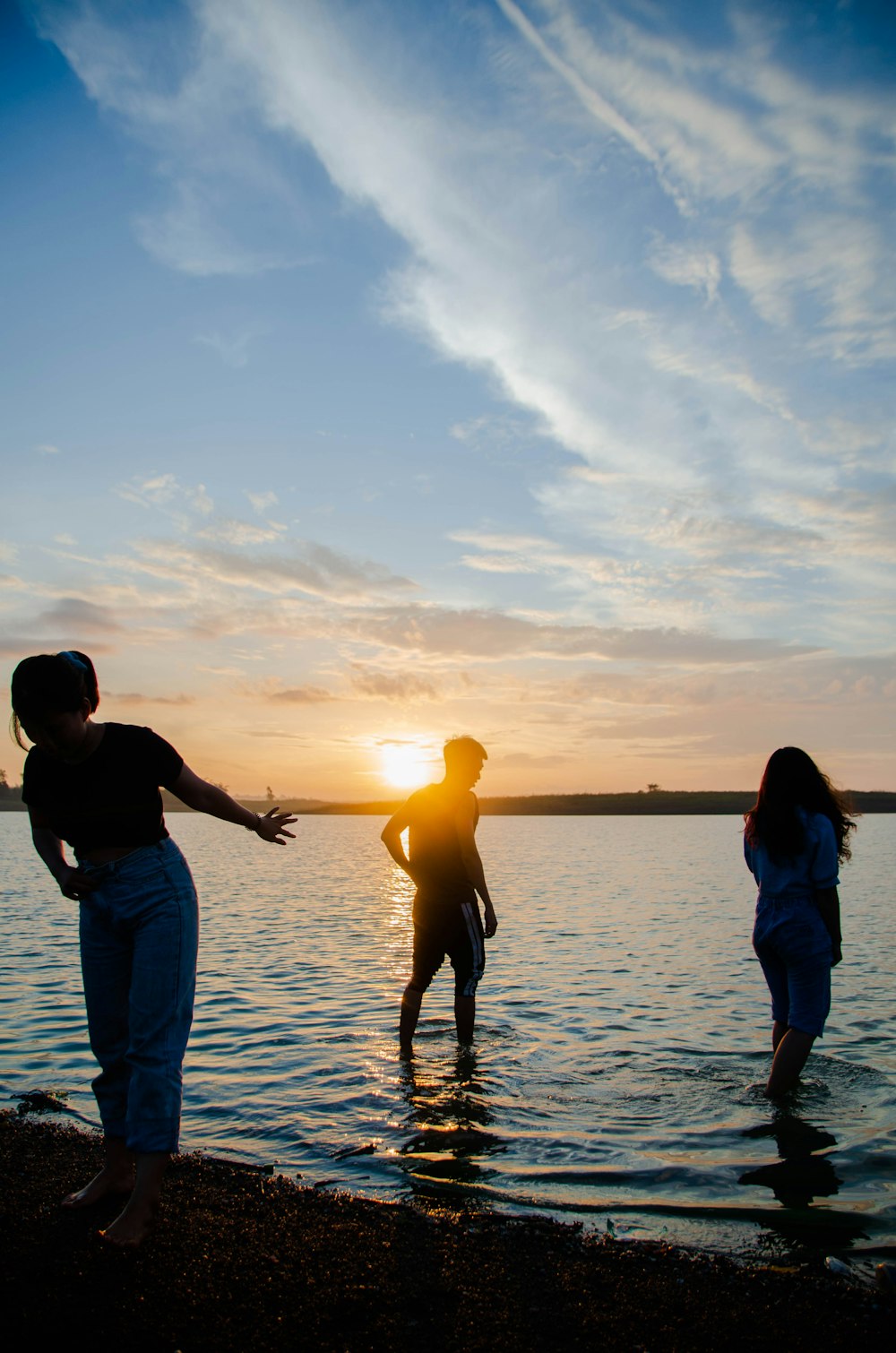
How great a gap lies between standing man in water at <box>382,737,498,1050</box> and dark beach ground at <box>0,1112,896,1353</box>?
3032 mm

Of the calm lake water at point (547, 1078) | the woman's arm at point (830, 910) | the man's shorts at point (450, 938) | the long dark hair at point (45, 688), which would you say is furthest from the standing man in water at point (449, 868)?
the long dark hair at point (45, 688)

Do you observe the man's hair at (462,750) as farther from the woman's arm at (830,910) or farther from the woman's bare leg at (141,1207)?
the woman's bare leg at (141,1207)

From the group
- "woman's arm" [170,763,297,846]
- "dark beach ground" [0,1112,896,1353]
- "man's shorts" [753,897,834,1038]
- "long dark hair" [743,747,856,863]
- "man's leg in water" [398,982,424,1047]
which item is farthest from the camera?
"man's leg in water" [398,982,424,1047]

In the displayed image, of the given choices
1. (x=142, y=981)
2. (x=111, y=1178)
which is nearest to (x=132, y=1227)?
(x=111, y=1178)

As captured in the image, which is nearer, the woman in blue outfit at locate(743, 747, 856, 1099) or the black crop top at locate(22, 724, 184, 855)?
the black crop top at locate(22, 724, 184, 855)

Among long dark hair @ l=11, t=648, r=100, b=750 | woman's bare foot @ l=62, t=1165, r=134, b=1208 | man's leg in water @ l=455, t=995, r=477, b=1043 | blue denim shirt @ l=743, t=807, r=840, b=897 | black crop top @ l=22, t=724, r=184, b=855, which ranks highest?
long dark hair @ l=11, t=648, r=100, b=750

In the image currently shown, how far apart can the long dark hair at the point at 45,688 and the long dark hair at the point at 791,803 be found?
14.5ft

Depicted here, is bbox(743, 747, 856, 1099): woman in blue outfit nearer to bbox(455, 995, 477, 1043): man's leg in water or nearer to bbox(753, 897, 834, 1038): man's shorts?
bbox(753, 897, 834, 1038): man's shorts

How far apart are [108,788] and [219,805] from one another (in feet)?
1.69

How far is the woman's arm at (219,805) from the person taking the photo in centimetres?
397

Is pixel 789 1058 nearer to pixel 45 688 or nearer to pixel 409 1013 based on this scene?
pixel 409 1013

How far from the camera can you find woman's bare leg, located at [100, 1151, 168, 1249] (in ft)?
11.8

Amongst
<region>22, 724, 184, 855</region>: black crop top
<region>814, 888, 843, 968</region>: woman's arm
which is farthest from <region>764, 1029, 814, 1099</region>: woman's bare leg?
<region>22, 724, 184, 855</region>: black crop top

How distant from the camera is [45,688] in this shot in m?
3.65
